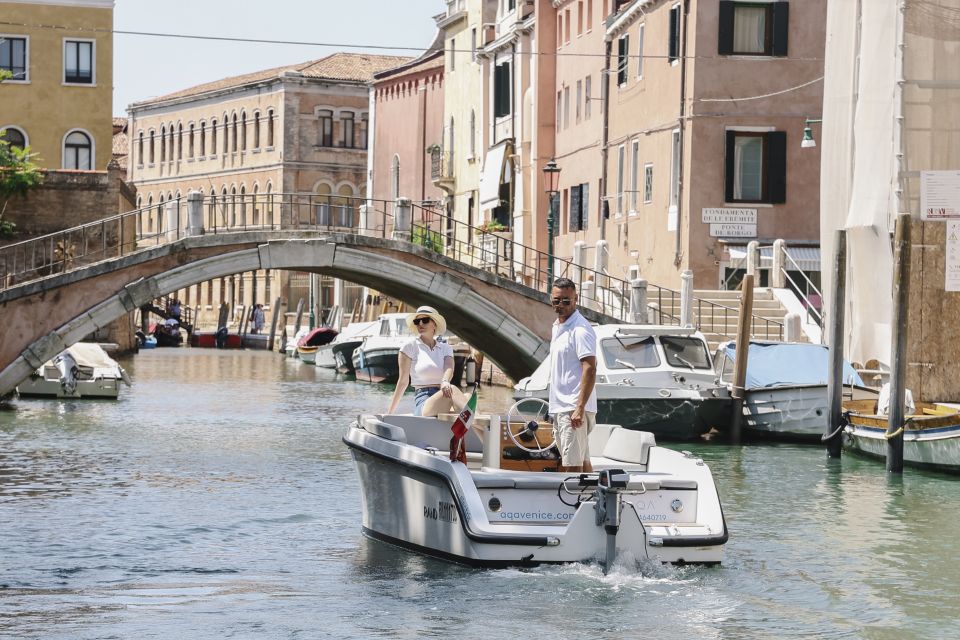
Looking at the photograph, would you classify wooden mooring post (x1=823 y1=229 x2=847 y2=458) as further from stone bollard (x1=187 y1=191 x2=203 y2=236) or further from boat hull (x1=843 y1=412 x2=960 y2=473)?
stone bollard (x1=187 y1=191 x2=203 y2=236)

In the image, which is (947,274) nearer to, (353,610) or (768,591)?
(768,591)

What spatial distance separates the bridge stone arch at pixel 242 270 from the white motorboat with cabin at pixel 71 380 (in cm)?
373

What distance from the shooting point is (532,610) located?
11375 mm

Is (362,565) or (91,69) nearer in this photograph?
(362,565)

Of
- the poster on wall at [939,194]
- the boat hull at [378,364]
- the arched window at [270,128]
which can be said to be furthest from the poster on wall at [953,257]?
the arched window at [270,128]

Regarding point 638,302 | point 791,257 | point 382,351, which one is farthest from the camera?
point 382,351

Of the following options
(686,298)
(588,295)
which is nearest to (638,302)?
(686,298)

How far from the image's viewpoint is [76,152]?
165 feet

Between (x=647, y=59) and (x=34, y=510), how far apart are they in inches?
841

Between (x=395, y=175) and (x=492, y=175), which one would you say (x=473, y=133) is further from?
(x=395, y=175)

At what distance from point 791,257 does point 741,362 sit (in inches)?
333

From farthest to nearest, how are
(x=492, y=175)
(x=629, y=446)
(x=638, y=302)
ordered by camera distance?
1. (x=492, y=175)
2. (x=638, y=302)
3. (x=629, y=446)

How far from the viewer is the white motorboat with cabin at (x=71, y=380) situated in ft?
108

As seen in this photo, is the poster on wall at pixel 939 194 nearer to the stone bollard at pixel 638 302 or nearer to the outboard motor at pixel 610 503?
the stone bollard at pixel 638 302
